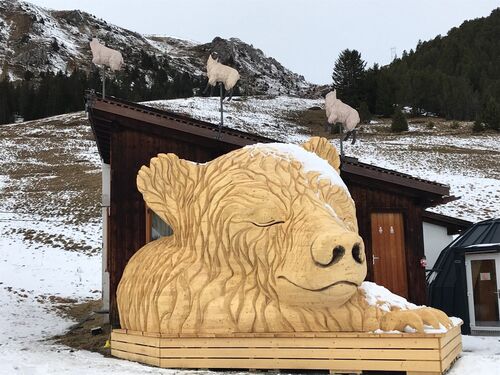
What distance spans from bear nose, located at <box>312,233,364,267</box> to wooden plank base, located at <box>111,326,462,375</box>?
2.82ft

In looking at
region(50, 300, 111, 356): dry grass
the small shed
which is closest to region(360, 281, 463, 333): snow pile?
region(50, 300, 111, 356): dry grass

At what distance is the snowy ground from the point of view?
25.1 ft

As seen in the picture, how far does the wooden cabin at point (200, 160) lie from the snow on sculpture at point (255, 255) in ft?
7.39

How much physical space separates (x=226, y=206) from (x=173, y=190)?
0.95 m

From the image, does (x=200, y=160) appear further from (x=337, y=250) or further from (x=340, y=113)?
(x=337, y=250)

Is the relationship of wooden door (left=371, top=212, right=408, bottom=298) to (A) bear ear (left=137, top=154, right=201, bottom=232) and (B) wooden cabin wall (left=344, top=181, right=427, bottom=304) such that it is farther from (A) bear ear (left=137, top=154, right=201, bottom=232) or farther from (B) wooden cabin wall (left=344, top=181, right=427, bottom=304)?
(A) bear ear (left=137, top=154, right=201, bottom=232)

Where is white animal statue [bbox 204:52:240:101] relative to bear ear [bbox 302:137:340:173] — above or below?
above

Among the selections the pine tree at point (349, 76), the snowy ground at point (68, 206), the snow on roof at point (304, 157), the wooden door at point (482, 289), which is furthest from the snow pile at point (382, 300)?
the pine tree at point (349, 76)

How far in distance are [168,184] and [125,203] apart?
8.46ft

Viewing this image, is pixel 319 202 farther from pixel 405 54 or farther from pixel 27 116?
pixel 405 54

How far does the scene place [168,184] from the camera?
6.93 meters

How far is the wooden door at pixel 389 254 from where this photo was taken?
10.3m

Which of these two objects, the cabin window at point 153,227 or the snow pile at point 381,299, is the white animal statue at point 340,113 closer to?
the cabin window at point 153,227

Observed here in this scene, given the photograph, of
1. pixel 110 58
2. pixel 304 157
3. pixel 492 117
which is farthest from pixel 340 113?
pixel 492 117
